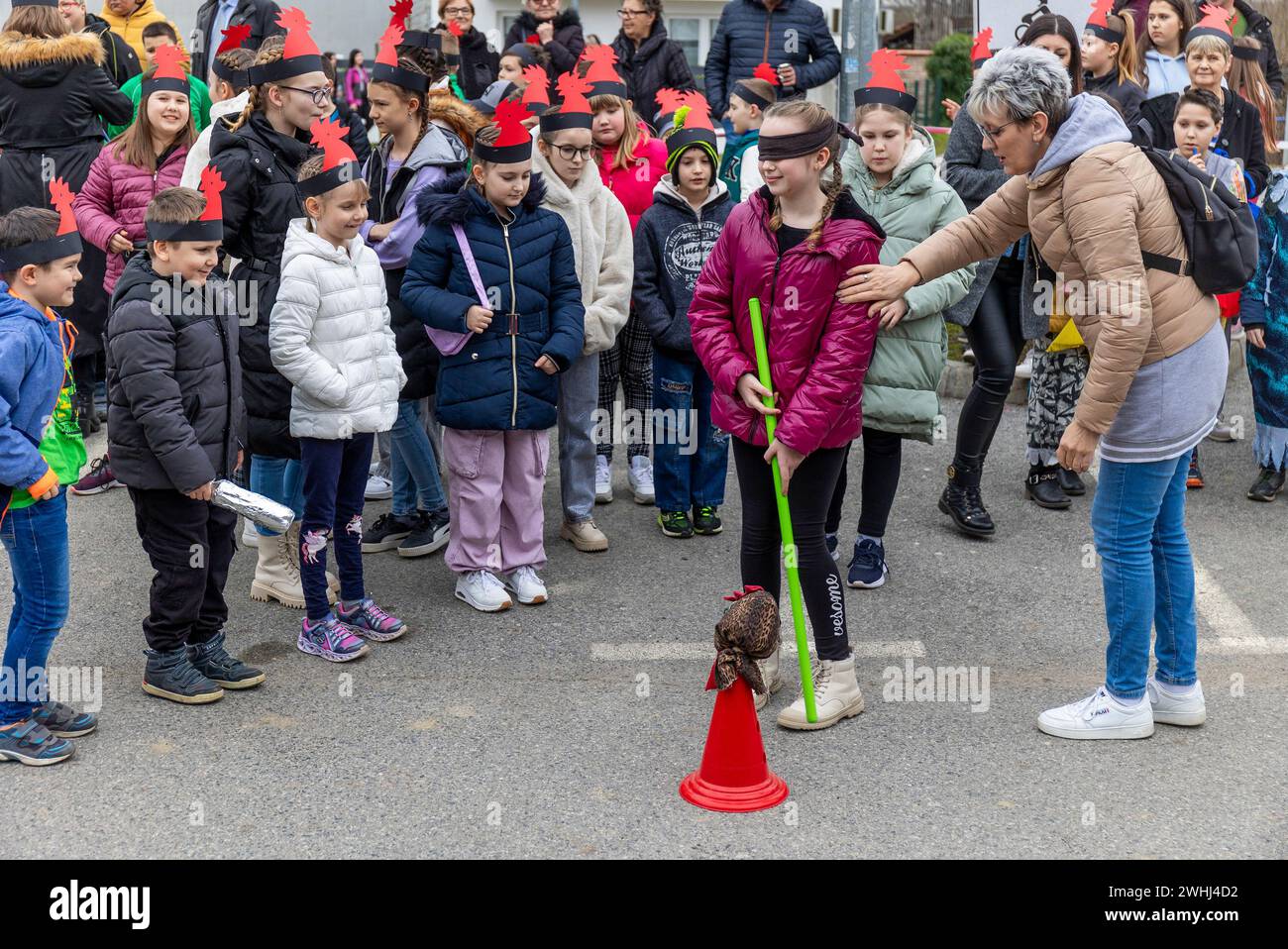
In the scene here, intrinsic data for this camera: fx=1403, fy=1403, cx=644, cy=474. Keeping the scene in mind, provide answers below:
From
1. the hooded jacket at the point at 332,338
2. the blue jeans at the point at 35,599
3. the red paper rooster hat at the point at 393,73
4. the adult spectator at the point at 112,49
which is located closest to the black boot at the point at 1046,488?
the hooded jacket at the point at 332,338

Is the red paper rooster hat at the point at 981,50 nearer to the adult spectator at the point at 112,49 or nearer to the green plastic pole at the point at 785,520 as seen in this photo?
the green plastic pole at the point at 785,520

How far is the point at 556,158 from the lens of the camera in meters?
6.27

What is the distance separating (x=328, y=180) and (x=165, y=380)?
1038 mm

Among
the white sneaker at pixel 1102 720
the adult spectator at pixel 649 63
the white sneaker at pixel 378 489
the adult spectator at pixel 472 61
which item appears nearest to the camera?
the white sneaker at pixel 1102 720

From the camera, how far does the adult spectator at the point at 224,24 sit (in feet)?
28.0

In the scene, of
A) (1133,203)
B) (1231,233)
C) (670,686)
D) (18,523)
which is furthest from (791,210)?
(18,523)

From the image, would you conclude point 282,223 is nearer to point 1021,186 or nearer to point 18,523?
point 18,523

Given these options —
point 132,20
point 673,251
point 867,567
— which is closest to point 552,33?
point 132,20

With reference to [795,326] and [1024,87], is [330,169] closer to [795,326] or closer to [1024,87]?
[795,326]

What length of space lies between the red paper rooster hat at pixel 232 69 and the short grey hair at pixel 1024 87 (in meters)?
3.56

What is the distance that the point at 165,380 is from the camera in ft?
15.0

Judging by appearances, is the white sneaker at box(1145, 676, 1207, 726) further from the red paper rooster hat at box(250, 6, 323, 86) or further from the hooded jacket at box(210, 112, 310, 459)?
the red paper rooster hat at box(250, 6, 323, 86)

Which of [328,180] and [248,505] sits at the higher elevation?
[328,180]

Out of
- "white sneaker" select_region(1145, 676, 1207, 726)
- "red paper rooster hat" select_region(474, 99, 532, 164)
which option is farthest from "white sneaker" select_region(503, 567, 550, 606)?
"white sneaker" select_region(1145, 676, 1207, 726)
